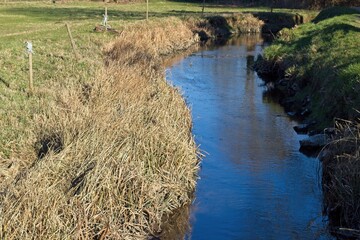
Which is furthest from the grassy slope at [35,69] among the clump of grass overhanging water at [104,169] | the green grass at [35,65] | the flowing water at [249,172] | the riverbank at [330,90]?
the riverbank at [330,90]

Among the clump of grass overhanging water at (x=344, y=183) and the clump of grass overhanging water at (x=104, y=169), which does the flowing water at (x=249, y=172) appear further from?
the clump of grass overhanging water at (x=104, y=169)

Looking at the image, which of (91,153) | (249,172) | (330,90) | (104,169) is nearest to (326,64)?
(330,90)

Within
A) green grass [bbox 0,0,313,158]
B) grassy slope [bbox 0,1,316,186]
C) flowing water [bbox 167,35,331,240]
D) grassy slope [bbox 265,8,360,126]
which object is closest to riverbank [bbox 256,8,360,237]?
grassy slope [bbox 265,8,360,126]

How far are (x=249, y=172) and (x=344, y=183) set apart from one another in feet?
11.6

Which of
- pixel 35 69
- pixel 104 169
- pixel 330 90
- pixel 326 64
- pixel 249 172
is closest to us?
pixel 104 169

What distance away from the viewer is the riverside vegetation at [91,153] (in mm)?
8828

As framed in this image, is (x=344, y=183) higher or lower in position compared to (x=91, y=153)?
lower

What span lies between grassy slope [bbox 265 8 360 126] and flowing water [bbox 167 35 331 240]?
136cm

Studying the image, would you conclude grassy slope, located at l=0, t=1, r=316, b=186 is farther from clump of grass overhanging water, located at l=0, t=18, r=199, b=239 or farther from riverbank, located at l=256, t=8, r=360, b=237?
riverbank, located at l=256, t=8, r=360, b=237

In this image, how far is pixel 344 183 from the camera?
35.9 feet

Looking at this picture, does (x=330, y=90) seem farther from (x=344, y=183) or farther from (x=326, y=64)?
(x=344, y=183)

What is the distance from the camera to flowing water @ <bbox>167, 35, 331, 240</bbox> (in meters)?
11.2

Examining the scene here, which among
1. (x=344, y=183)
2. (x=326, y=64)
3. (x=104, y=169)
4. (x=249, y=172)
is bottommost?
(x=249, y=172)

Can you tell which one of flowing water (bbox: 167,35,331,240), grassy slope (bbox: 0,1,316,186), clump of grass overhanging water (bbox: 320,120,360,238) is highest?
grassy slope (bbox: 0,1,316,186)
